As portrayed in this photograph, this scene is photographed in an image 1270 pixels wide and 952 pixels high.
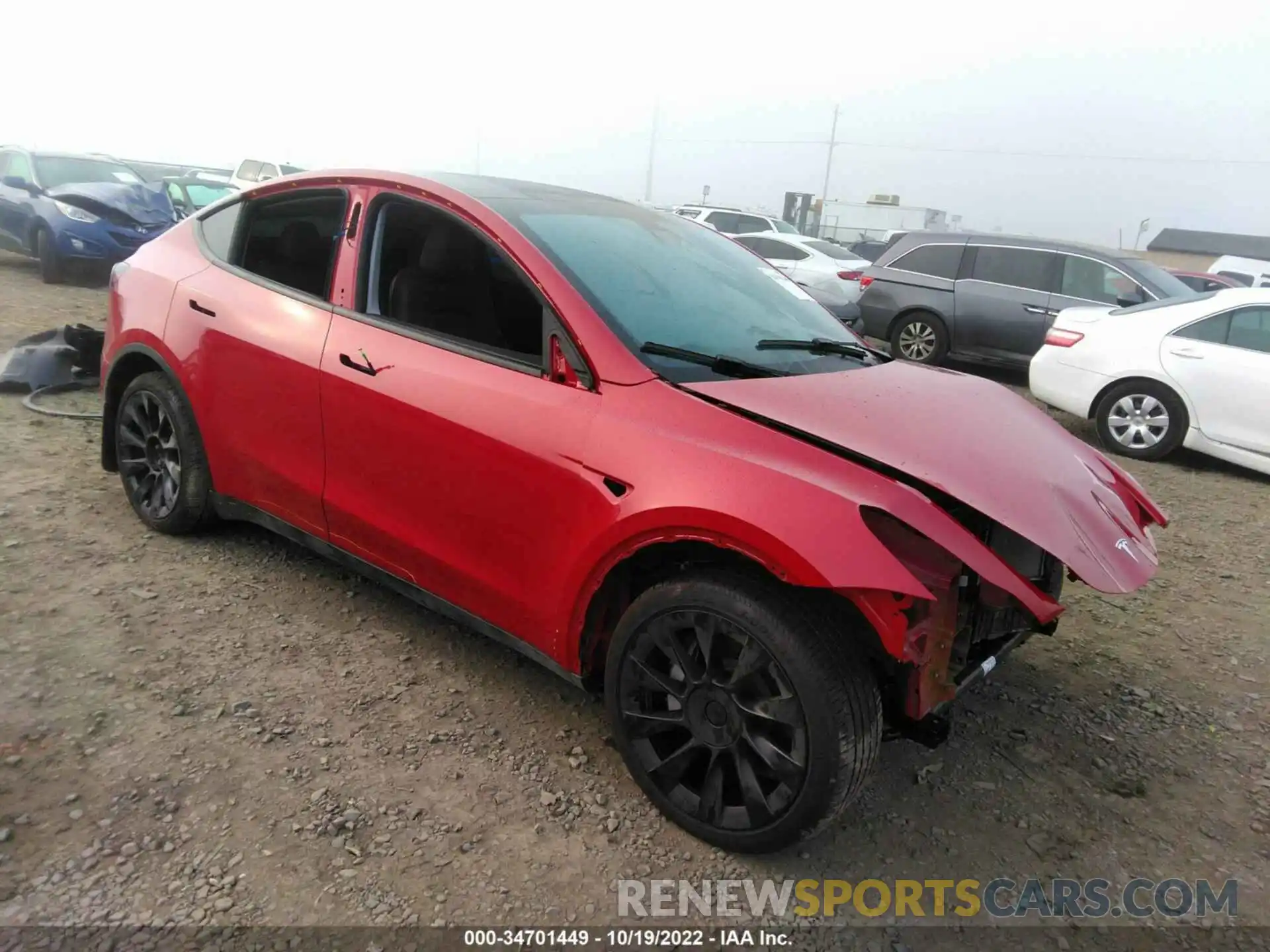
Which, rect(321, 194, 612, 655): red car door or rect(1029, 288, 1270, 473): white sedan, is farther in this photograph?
rect(1029, 288, 1270, 473): white sedan

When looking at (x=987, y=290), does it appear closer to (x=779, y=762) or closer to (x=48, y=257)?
(x=779, y=762)

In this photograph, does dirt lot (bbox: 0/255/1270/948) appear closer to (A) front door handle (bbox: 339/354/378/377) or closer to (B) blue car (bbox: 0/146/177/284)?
(A) front door handle (bbox: 339/354/378/377)

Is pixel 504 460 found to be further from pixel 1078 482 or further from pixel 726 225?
pixel 726 225

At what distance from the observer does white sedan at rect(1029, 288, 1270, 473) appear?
6250mm

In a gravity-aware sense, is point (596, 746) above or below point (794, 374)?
below

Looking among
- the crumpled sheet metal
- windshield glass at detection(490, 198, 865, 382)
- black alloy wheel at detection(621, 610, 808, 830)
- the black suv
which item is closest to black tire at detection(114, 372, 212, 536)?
windshield glass at detection(490, 198, 865, 382)

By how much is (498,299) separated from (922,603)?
1548 millimetres

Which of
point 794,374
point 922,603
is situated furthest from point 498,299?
point 922,603

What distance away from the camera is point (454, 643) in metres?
3.30

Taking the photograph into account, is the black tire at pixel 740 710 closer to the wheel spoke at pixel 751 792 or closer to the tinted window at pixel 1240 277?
the wheel spoke at pixel 751 792

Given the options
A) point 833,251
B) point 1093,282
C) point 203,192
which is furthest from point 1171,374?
point 203,192

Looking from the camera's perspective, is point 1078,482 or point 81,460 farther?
point 81,460

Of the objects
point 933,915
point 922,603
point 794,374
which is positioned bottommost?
point 933,915

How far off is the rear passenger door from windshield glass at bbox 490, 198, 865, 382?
6821 millimetres
